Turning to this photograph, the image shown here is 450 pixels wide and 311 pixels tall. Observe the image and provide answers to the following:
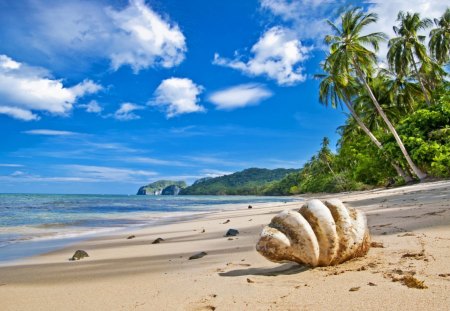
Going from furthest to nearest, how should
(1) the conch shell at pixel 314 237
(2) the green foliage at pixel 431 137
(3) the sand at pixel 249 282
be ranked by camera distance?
1. (2) the green foliage at pixel 431 137
2. (1) the conch shell at pixel 314 237
3. (3) the sand at pixel 249 282

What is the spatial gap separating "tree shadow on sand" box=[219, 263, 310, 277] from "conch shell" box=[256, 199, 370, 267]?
4.2 inches

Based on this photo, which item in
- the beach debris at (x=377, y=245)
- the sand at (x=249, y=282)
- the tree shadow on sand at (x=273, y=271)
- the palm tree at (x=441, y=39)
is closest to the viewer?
the sand at (x=249, y=282)

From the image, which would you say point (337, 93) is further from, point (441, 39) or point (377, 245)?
point (377, 245)

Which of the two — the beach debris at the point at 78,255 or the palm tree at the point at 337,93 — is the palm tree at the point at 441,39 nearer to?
the palm tree at the point at 337,93

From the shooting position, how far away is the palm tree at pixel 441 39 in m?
33.3

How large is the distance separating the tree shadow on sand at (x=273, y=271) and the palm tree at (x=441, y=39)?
122ft

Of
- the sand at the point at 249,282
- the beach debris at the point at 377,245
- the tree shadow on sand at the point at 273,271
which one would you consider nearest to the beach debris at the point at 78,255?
the sand at the point at 249,282

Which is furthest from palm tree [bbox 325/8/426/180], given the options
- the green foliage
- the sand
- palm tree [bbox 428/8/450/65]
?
the sand

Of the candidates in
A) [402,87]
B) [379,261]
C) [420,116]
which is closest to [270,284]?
[379,261]

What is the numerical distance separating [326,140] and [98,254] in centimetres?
6852

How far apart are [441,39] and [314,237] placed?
3777 cm

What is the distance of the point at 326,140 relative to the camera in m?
71.1

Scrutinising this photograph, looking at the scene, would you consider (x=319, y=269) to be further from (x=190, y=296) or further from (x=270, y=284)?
(x=190, y=296)

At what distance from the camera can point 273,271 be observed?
11.2 ft
